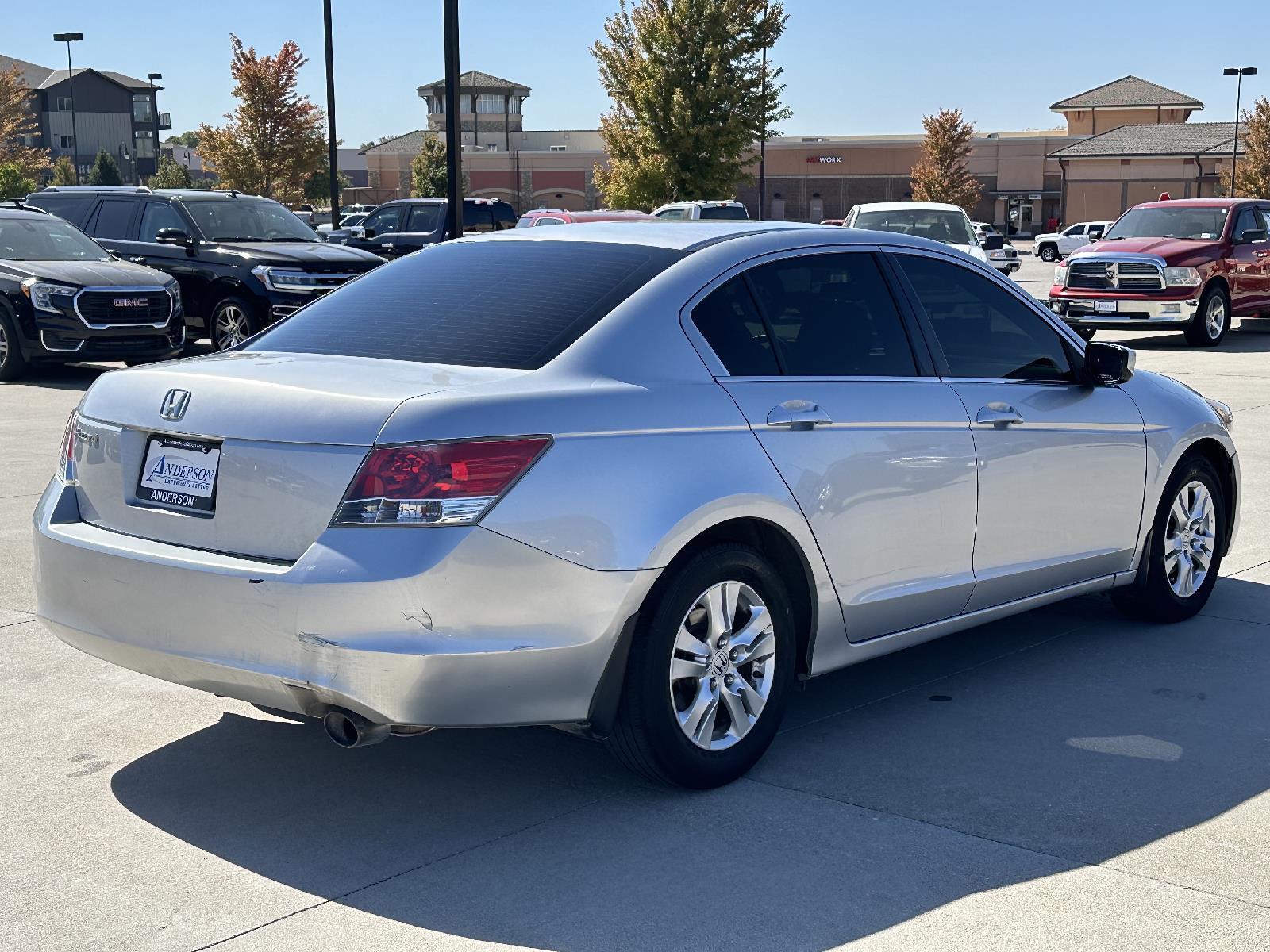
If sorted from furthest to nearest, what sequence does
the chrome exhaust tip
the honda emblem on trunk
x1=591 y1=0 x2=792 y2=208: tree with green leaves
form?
x1=591 y1=0 x2=792 y2=208: tree with green leaves < the honda emblem on trunk < the chrome exhaust tip

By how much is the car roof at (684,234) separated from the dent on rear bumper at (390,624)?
1345 mm

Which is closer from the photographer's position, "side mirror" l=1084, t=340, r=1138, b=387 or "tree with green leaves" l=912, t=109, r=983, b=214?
"side mirror" l=1084, t=340, r=1138, b=387

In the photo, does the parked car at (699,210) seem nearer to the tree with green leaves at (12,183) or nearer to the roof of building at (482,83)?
the tree with green leaves at (12,183)

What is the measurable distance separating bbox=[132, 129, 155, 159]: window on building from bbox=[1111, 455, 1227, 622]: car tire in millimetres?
121506

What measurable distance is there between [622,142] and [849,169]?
128ft

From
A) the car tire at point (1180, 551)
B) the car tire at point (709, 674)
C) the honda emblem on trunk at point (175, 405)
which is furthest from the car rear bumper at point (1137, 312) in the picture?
the honda emblem on trunk at point (175, 405)

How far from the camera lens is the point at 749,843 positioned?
4.23 meters

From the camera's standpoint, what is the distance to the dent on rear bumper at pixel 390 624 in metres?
3.95

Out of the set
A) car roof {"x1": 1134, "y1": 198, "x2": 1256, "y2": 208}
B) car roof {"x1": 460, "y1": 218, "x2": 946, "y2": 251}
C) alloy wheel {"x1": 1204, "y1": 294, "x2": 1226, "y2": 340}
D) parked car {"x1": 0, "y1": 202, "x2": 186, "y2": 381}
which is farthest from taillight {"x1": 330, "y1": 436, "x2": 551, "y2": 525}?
car roof {"x1": 1134, "y1": 198, "x2": 1256, "y2": 208}

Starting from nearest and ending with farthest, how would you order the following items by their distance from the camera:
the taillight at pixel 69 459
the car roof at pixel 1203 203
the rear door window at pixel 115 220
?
the taillight at pixel 69 459, the rear door window at pixel 115 220, the car roof at pixel 1203 203

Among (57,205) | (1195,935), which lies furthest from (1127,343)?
(1195,935)

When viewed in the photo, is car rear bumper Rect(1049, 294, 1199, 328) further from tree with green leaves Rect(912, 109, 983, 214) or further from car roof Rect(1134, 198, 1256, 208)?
tree with green leaves Rect(912, 109, 983, 214)

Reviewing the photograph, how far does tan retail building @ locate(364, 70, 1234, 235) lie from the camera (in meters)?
81.8

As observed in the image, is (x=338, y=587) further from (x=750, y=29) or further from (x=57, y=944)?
(x=750, y=29)
